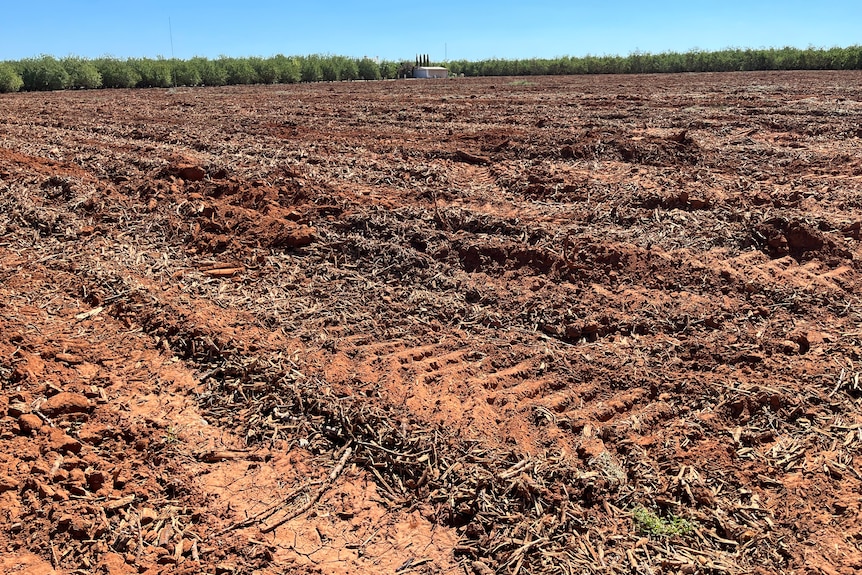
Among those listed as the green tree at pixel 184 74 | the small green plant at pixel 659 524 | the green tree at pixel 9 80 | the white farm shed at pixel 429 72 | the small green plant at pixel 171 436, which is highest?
the white farm shed at pixel 429 72

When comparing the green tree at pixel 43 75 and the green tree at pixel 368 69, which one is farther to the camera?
the green tree at pixel 368 69

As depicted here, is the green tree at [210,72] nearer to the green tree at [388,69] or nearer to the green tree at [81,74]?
the green tree at [81,74]

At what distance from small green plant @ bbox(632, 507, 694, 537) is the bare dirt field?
2cm

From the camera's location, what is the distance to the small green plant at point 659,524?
9.29 ft

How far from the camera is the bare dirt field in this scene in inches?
111

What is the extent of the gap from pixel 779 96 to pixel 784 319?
640 inches

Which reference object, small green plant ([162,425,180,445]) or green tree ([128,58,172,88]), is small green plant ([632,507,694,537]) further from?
green tree ([128,58,172,88])

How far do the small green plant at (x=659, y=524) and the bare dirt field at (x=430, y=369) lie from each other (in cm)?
2

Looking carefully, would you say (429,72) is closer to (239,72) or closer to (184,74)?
(239,72)

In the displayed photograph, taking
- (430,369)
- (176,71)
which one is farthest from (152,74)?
(430,369)

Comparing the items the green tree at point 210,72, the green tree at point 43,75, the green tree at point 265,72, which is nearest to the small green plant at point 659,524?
the green tree at point 43,75

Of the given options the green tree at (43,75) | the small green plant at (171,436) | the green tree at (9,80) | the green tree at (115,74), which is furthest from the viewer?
the green tree at (115,74)

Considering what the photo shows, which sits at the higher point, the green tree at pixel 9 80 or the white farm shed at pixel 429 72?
the white farm shed at pixel 429 72

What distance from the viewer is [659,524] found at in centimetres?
286
